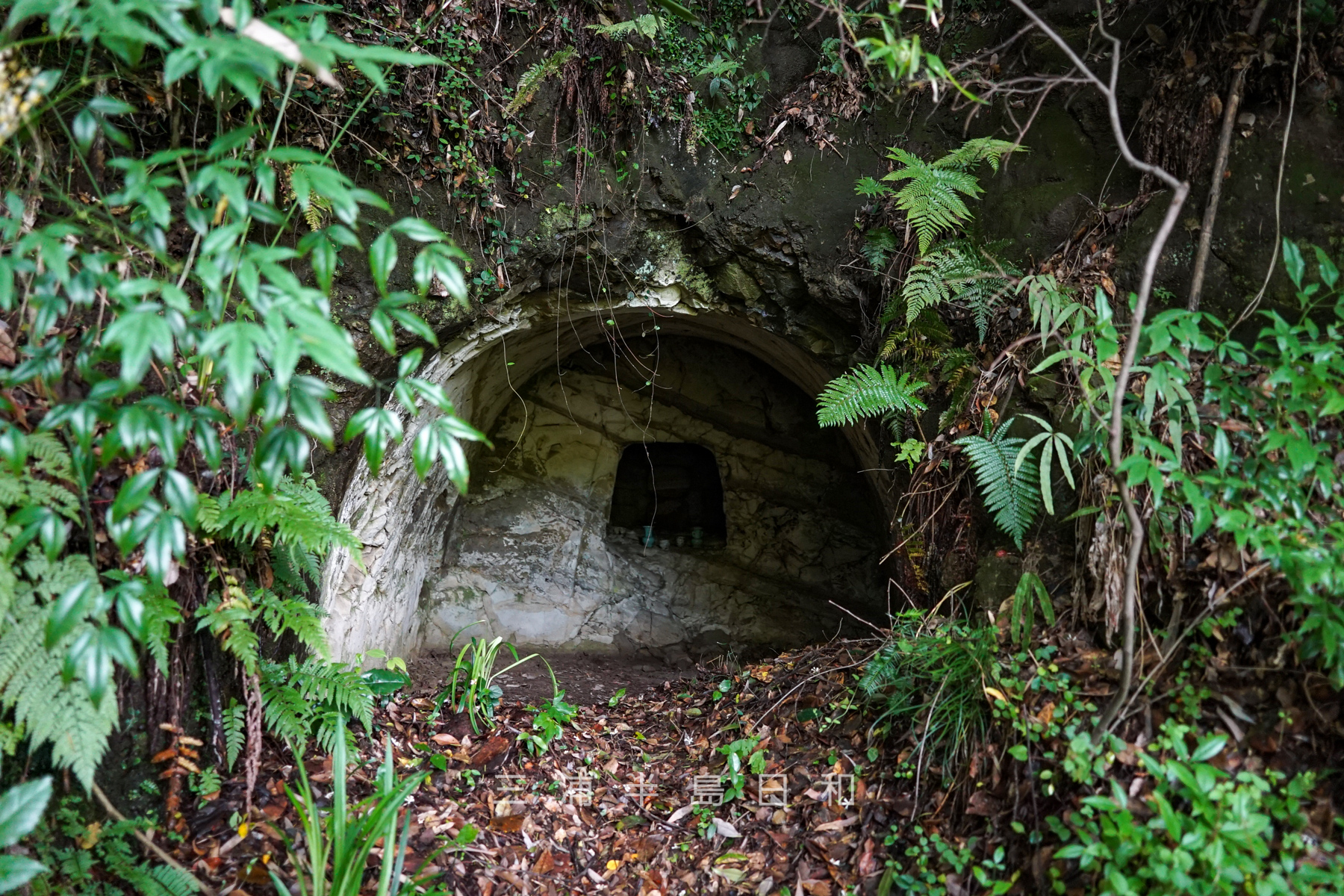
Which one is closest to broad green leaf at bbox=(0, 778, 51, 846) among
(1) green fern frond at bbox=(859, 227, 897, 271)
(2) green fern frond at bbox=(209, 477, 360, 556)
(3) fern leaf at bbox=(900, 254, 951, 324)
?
(2) green fern frond at bbox=(209, 477, 360, 556)

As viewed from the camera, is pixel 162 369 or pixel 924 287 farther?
pixel 924 287

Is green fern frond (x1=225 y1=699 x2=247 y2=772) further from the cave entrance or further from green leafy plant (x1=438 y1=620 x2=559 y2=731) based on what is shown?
the cave entrance

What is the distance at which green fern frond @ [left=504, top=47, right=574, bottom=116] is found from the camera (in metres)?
3.57

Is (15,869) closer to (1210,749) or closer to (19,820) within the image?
(19,820)

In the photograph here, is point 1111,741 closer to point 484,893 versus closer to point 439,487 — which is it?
point 484,893

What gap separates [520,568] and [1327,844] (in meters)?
5.22

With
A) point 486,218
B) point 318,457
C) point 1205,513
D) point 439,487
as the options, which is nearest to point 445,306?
point 486,218

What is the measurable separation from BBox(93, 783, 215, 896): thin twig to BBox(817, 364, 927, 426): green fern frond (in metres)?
2.85

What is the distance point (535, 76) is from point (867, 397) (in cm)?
222

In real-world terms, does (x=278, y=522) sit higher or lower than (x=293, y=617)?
higher

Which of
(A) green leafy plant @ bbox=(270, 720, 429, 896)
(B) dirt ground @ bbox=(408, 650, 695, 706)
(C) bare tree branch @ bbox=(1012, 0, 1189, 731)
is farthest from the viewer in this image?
(B) dirt ground @ bbox=(408, 650, 695, 706)

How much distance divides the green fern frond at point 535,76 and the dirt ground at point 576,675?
325 cm

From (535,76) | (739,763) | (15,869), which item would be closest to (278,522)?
(15,869)

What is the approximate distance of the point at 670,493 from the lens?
698 cm
